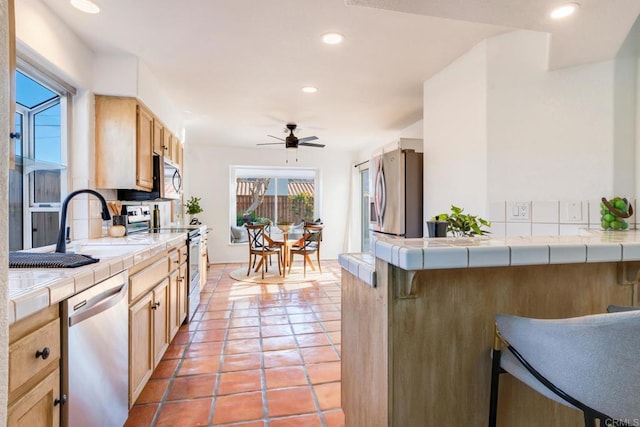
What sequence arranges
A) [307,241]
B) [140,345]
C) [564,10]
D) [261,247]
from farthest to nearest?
[307,241]
[261,247]
[140,345]
[564,10]

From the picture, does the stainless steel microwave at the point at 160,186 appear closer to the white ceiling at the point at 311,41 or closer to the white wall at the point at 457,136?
the white ceiling at the point at 311,41

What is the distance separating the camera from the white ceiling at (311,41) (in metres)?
1.75

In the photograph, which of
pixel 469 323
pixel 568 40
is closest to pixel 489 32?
pixel 568 40

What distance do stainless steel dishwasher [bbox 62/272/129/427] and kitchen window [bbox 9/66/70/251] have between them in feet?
3.16

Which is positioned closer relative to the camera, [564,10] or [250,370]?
[564,10]

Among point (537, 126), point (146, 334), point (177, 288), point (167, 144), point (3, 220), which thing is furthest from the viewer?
point (167, 144)

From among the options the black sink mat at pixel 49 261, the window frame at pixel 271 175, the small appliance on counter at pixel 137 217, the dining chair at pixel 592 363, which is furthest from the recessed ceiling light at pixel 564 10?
the window frame at pixel 271 175

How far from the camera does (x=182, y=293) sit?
118 inches

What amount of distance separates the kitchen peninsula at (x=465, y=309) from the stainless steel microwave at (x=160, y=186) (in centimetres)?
253

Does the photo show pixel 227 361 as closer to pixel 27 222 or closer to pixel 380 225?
pixel 27 222

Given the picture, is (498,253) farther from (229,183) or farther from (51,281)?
(229,183)

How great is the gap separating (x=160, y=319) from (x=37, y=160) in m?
1.29

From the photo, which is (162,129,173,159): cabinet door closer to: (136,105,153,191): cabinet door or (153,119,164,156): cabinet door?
(153,119,164,156): cabinet door

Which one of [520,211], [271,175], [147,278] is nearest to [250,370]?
[147,278]
